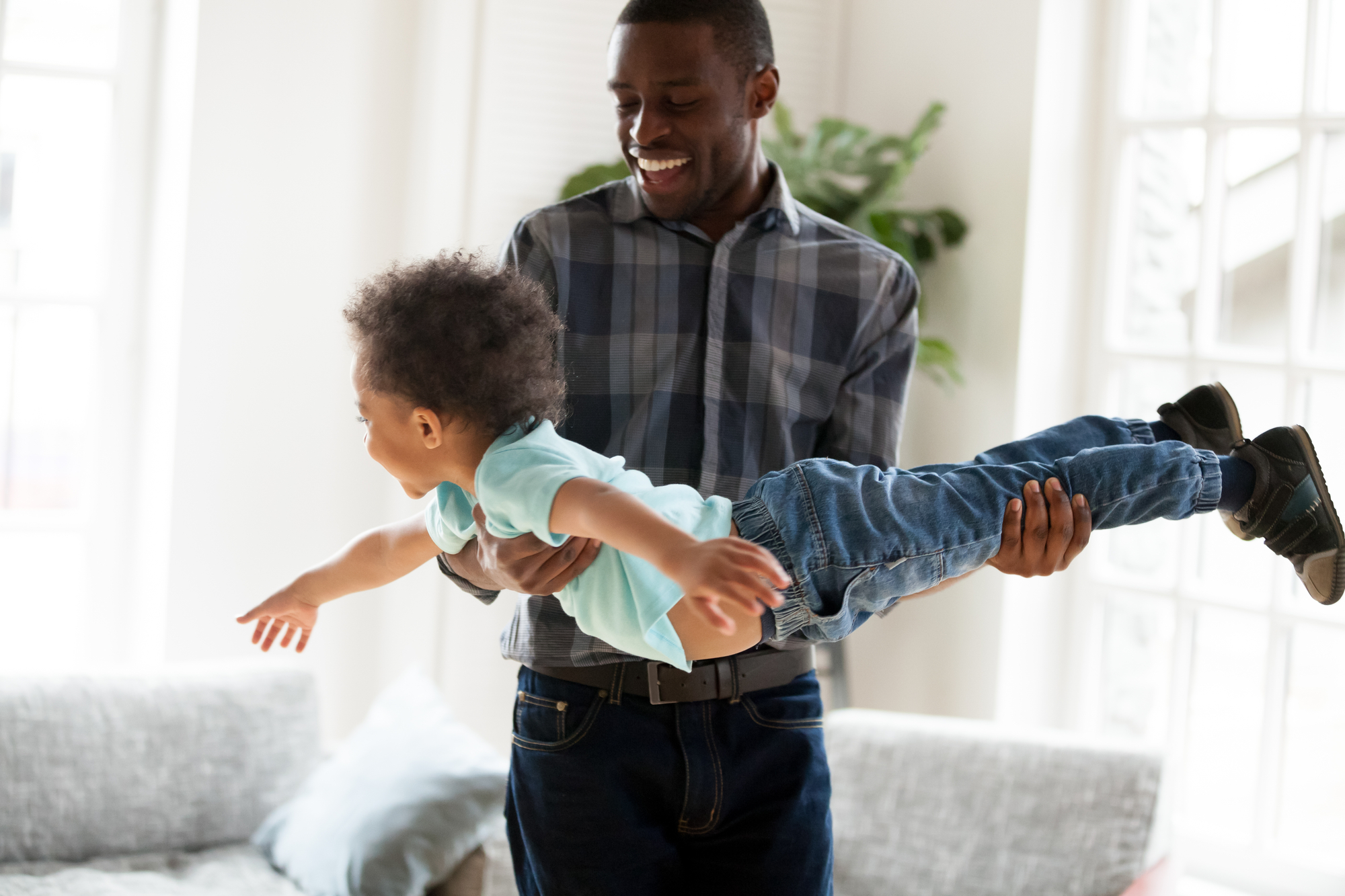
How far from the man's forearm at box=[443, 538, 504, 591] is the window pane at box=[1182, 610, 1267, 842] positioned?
1.96 metres

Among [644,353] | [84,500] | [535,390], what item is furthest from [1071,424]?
[84,500]

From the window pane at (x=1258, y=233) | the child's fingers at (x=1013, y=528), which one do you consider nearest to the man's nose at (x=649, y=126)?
the child's fingers at (x=1013, y=528)

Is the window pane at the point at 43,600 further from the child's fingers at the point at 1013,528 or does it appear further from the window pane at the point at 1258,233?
the window pane at the point at 1258,233

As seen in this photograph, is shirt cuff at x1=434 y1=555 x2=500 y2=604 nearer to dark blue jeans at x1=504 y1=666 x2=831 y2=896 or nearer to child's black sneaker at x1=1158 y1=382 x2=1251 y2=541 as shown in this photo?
dark blue jeans at x1=504 y1=666 x2=831 y2=896

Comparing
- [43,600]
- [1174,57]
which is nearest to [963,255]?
[1174,57]

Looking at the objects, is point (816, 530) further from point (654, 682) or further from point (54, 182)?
point (54, 182)

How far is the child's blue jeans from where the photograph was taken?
126 centimetres

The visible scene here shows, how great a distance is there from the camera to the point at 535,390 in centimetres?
130

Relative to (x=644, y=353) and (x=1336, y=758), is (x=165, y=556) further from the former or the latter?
(x=1336, y=758)

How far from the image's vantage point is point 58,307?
301 centimetres

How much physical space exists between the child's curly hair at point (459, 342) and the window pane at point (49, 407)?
206cm

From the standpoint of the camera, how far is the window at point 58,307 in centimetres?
295

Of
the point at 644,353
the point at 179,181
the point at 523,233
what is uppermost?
the point at 179,181

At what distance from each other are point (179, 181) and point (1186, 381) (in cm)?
247
